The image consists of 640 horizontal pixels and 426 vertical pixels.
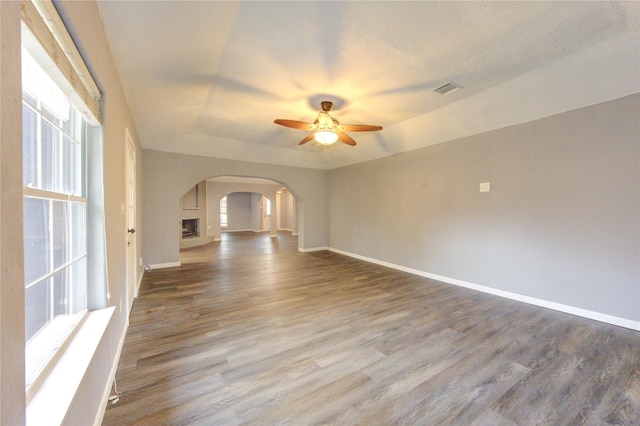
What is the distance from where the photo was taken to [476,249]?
13.0ft

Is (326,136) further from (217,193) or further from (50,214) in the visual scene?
(217,193)

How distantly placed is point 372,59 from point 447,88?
1236 millimetres

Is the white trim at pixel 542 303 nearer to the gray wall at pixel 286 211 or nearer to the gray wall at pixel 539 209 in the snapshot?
the gray wall at pixel 539 209

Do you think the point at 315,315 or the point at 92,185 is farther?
the point at 315,315

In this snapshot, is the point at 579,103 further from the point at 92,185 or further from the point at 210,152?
the point at 210,152

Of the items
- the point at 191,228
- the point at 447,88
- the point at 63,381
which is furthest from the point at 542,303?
the point at 191,228

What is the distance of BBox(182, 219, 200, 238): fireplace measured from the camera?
9070mm

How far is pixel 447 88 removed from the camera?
3059mm

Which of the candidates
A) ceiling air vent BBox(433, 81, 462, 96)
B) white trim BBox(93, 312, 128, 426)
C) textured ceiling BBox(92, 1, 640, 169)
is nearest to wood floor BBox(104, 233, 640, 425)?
white trim BBox(93, 312, 128, 426)

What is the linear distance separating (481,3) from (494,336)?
9.57 feet

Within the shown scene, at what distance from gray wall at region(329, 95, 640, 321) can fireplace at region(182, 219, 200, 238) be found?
733 centimetres

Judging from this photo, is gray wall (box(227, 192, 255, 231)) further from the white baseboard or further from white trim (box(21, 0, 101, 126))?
white trim (box(21, 0, 101, 126))

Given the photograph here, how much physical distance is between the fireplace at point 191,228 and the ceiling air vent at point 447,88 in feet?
28.6

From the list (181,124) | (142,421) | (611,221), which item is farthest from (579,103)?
(181,124)
